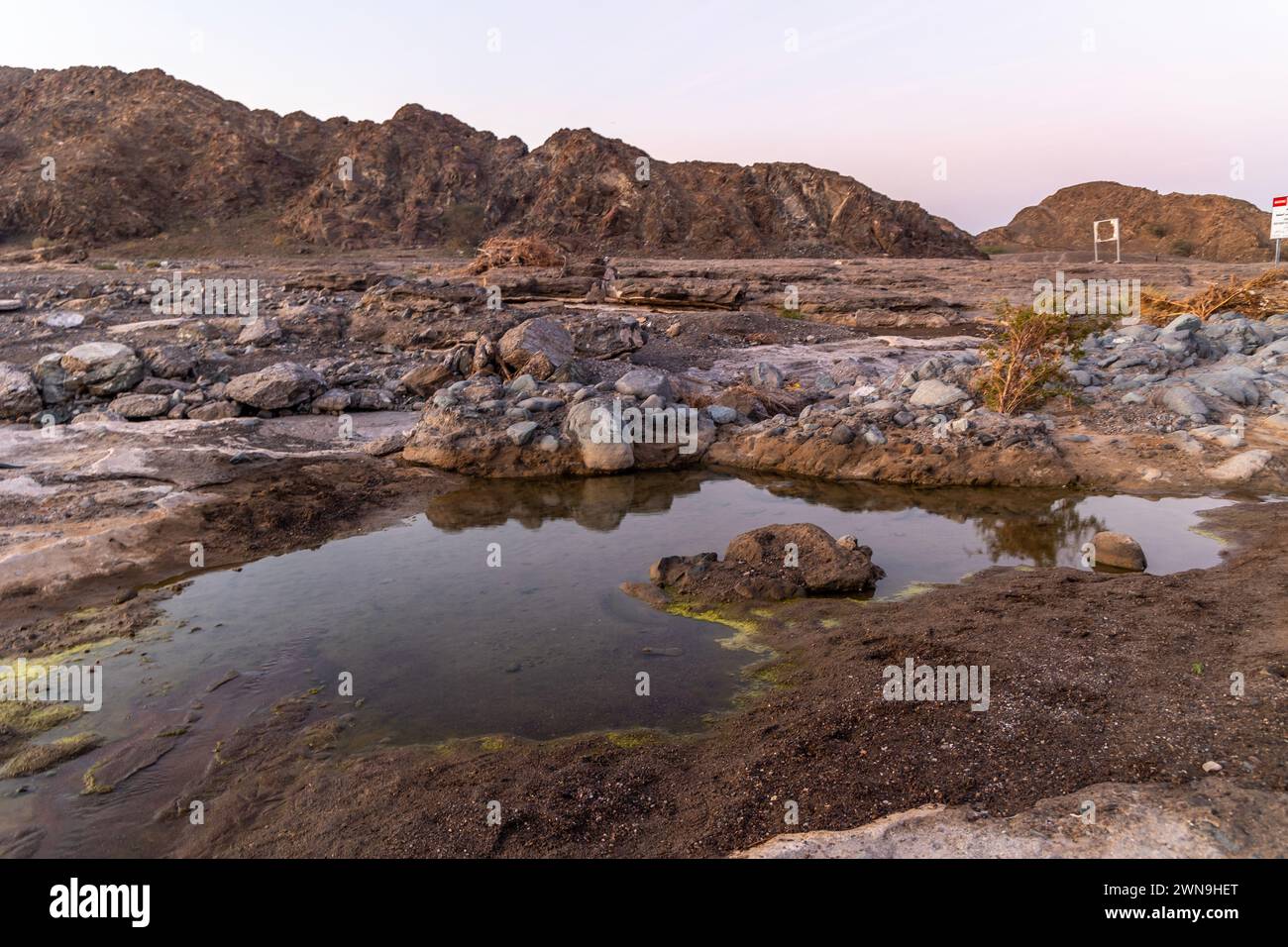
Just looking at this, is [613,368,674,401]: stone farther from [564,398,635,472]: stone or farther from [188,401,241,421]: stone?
[188,401,241,421]: stone

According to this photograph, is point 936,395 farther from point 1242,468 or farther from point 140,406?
point 140,406

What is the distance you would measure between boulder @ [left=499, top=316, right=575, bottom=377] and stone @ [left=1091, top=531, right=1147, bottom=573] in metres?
7.27

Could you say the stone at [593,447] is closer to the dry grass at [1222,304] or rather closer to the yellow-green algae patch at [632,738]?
the yellow-green algae patch at [632,738]

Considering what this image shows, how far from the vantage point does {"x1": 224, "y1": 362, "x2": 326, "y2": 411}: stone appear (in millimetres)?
10594

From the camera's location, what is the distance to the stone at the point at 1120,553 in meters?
5.88

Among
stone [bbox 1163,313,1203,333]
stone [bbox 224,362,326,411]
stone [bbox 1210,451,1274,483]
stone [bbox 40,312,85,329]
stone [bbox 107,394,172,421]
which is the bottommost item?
stone [bbox 1210,451,1274,483]

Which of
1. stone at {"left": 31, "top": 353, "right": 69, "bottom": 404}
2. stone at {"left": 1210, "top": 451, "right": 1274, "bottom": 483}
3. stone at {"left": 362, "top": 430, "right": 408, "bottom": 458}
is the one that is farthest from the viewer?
stone at {"left": 31, "top": 353, "right": 69, "bottom": 404}

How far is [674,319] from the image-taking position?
19125 mm

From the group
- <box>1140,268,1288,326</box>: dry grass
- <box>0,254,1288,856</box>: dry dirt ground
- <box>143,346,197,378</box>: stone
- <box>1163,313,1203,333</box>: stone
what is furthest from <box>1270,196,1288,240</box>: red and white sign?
<box>143,346,197,378</box>: stone

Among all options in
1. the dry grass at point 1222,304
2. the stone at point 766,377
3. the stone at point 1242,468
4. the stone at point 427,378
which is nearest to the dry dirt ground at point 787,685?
the stone at point 1242,468

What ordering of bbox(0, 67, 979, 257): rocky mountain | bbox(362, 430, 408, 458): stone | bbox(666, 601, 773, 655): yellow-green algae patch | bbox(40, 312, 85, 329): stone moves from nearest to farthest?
1. bbox(666, 601, 773, 655): yellow-green algae patch
2. bbox(362, 430, 408, 458): stone
3. bbox(40, 312, 85, 329): stone
4. bbox(0, 67, 979, 257): rocky mountain

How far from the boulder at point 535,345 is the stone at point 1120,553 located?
727 centimetres

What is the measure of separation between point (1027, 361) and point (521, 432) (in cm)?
634

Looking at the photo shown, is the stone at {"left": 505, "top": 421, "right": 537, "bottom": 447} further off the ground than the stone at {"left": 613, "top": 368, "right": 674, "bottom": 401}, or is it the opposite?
the stone at {"left": 613, "top": 368, "right": 674, "bottom": 401}
